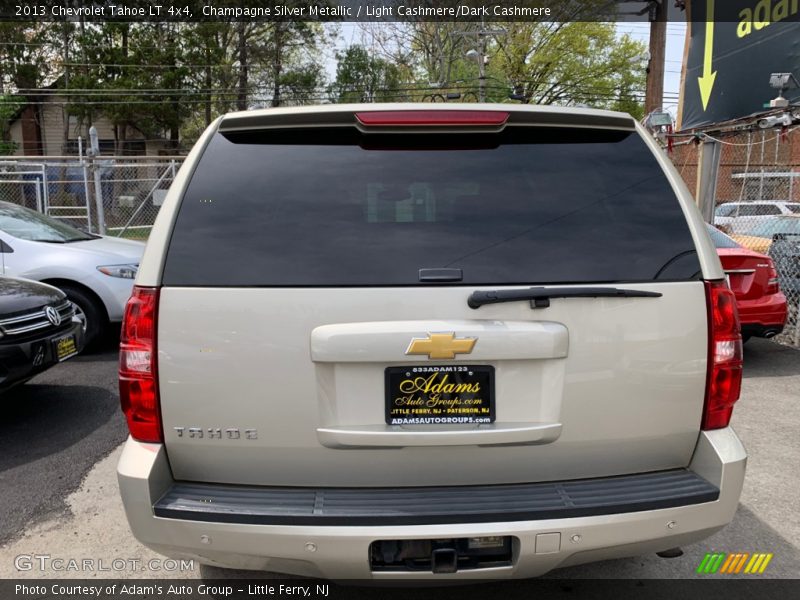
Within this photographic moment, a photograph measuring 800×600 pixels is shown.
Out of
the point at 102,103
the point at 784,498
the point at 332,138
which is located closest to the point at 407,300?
the point at 332,138

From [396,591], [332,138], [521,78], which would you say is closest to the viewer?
[332,138]

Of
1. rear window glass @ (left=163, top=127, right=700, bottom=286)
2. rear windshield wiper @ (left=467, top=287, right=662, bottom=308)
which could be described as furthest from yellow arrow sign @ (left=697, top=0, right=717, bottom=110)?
rear windshield wiper @ (left=467, top=287, right=662, bottom=308)

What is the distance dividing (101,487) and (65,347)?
5.26ft

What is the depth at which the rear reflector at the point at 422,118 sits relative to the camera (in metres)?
2.22

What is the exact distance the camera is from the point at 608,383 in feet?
6.75

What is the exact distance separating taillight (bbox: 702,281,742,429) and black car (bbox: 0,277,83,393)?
14.0ft

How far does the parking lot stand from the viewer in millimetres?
2947

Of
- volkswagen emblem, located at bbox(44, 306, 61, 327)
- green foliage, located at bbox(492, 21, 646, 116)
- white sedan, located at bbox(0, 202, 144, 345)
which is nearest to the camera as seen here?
volkswagen emblem, located at bbox(44, 306, 61, 327)

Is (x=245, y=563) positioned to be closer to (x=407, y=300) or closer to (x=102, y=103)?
(x=407, y=300)

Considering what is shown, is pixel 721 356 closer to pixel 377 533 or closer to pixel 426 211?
pixel 426 211

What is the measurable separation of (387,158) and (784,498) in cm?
309

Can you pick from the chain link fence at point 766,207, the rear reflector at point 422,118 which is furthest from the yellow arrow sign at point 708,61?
the rear reflector at point 422,118

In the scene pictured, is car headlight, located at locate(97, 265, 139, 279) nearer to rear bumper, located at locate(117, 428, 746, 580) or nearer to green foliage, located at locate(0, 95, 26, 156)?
rear bumper, located at locate(117, 428, 746, 580)

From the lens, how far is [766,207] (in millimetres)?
16562
